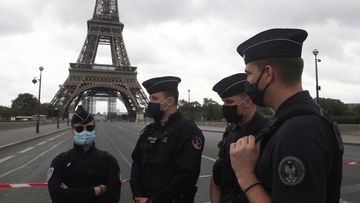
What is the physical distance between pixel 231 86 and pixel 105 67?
87.2 m

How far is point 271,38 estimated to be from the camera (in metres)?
2.22

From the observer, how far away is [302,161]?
180 centimetres

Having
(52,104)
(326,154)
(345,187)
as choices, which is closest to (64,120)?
(52,104)

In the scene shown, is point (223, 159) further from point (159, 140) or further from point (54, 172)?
point (54, 172)

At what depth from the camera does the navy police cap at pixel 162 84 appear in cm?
418

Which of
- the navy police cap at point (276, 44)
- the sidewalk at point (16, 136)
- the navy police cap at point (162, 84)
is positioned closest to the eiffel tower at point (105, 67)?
the sidewalk at point (16, 136)

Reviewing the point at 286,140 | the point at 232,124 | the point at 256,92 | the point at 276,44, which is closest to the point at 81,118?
the point at 232,124

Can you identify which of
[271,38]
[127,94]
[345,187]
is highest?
[127,94]

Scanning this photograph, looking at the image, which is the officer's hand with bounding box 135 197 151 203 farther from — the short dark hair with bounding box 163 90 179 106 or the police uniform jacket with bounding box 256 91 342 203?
the police uniform jacket with bounding box 256 91 342 203

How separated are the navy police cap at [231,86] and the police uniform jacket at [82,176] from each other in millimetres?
1207

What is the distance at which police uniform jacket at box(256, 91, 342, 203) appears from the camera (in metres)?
1.80

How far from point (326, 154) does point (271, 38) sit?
26.5 inches

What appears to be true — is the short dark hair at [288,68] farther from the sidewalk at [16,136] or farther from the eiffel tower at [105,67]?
the eiffel tower at [105,67]

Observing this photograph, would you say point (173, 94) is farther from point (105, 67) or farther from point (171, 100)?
point (105, 67)
